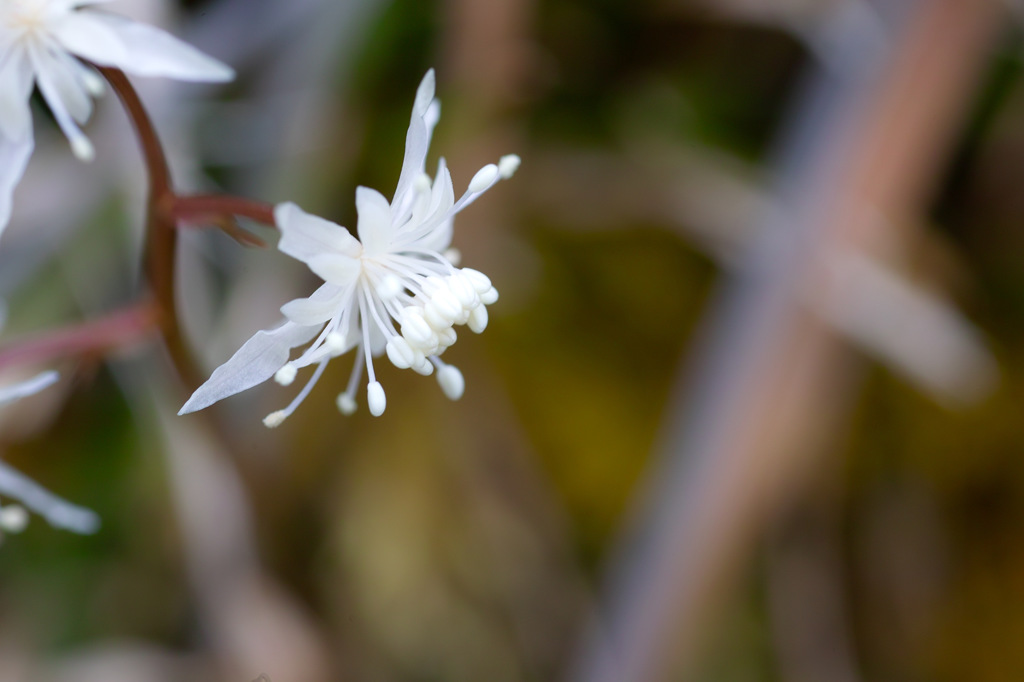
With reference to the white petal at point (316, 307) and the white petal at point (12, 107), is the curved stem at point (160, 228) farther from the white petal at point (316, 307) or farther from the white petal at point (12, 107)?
the white petal at point (316, 307)

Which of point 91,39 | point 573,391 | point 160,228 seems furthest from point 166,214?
point 573,391

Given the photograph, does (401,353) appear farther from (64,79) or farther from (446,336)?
(64,79)

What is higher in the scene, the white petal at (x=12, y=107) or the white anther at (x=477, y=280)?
the white anther at (x=477, y=280)

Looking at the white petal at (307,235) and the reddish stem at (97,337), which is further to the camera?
the reddish stem at (97,337)

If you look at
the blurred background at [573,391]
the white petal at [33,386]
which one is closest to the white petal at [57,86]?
the white petal at [33,386]

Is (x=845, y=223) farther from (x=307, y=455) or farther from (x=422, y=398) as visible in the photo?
(x=307, y=455)

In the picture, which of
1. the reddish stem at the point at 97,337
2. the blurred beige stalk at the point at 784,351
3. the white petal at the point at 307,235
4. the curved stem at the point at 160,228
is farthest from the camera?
the blurred beige stalk at the point at 784,351

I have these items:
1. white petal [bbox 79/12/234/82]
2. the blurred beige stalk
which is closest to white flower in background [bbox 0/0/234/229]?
white petal [bbox 79/12/234/82]
